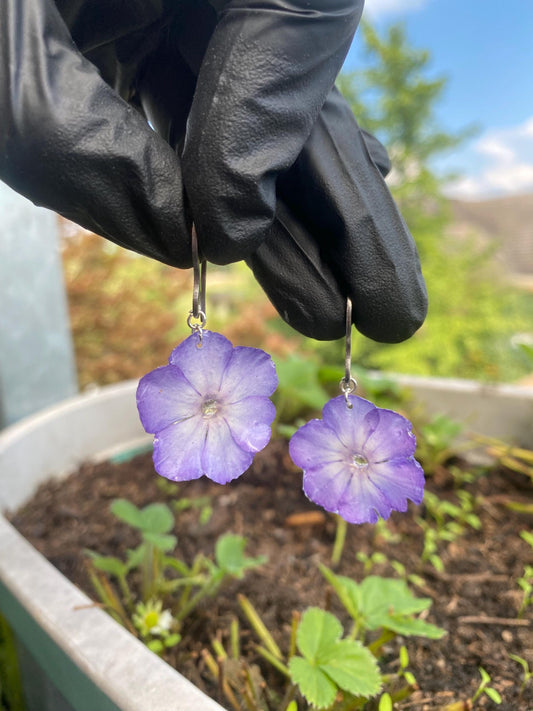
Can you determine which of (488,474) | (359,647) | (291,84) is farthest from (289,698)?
(488,474)

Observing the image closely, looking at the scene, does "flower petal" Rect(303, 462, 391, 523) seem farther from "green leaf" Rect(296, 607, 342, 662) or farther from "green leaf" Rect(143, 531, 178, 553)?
"green leaf" Rect(143, 531, 178, 553)

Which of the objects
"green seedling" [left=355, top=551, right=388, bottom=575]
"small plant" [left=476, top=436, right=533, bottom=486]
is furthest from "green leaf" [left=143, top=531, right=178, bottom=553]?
"small plant" [left=476, top=436, right=533, bottom=486]

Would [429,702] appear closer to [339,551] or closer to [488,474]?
[339,551]

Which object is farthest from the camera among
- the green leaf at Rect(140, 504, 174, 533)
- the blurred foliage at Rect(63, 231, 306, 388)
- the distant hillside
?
the distant hillside

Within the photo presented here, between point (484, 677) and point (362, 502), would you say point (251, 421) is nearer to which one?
point (362, 502)

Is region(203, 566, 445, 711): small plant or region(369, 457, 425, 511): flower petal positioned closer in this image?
region(369, 457, 425, 511): flower petal

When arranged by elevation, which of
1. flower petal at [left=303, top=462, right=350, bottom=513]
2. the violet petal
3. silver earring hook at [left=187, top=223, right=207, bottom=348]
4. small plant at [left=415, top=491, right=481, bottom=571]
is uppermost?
silver earring hook at [left=187, top=223, right=207, bottom=348]

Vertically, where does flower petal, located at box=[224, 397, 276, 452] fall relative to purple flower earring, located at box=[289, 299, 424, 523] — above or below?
above
